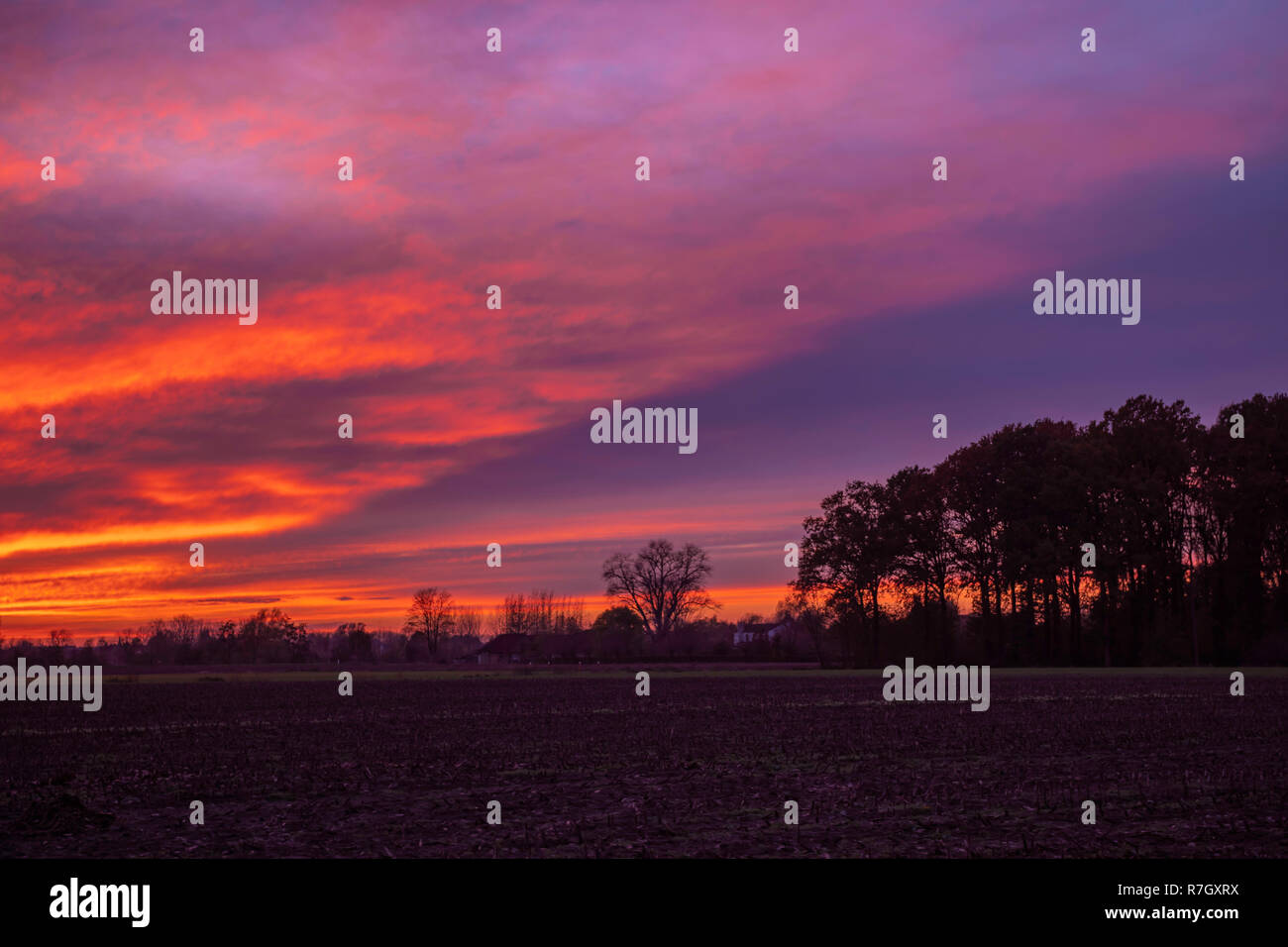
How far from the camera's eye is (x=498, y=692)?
60.2 m

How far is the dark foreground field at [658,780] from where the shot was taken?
1562 cm

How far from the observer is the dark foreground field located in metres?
15.6

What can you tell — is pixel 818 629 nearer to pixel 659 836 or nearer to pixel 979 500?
pixel 979 500

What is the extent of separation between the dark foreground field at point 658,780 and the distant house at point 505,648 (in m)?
120

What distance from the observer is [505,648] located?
17125cm

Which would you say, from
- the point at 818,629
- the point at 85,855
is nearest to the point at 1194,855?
the point at 85,855

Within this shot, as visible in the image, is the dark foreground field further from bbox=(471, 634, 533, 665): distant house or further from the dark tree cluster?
bbox=(471, 634, 533, 665): distant house

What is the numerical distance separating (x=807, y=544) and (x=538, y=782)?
274 ft

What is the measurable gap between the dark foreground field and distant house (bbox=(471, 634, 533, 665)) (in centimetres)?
12013
